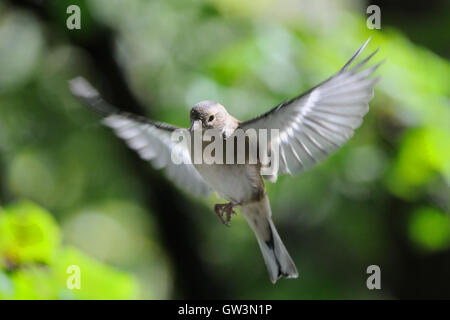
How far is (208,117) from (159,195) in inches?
101

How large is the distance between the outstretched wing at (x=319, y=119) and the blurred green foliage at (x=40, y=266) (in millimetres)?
592

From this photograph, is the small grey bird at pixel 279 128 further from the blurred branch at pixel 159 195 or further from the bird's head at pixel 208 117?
the blurred branch at pixel 159 195

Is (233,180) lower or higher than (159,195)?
lower

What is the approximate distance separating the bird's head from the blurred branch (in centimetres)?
229

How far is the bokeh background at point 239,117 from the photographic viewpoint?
8.07ft

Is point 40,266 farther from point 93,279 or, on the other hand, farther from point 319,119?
point 319,119

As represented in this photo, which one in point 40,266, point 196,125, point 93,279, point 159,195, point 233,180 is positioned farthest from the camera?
point 159,195

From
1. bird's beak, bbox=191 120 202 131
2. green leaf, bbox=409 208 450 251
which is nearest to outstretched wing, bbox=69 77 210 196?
bird's beak, bbox=191 120 202 131

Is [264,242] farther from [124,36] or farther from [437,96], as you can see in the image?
[124,36]

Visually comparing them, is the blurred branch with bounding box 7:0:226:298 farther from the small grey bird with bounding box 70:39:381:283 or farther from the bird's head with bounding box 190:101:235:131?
the bird's head with bounding box 190:101:235:131

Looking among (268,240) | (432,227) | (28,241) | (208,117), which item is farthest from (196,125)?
(432,227)

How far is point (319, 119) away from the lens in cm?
106

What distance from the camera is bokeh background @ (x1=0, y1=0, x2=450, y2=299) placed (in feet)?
8.07
